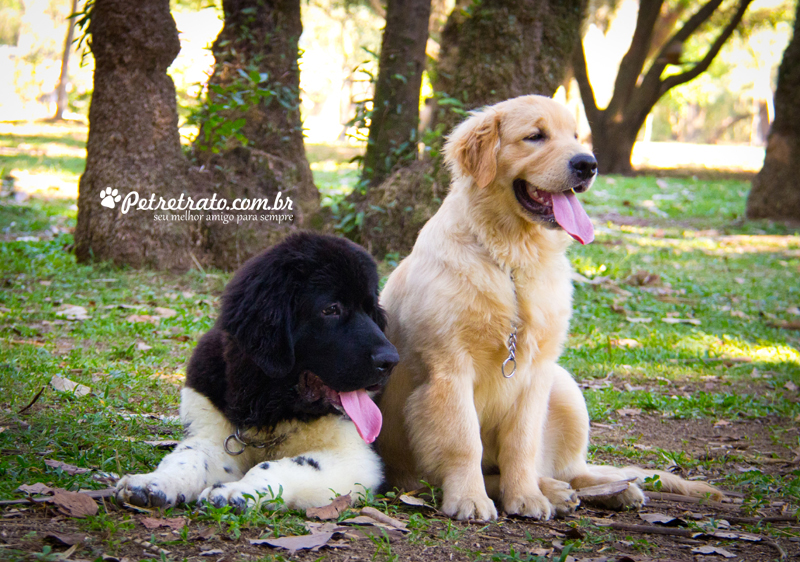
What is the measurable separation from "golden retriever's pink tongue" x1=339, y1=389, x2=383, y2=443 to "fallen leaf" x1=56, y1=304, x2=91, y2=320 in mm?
3532

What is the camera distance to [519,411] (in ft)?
11.1

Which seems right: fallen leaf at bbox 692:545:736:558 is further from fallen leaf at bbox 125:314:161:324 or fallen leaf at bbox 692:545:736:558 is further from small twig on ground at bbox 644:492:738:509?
fallen leaf at bbox 125:314:161:324

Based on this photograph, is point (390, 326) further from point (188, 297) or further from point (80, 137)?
point (80, 137)

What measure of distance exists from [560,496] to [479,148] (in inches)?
70.0

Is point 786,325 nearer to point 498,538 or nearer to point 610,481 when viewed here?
point 610,481

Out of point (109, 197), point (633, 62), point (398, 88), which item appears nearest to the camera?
point (109, 197)

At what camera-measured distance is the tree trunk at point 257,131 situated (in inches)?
298

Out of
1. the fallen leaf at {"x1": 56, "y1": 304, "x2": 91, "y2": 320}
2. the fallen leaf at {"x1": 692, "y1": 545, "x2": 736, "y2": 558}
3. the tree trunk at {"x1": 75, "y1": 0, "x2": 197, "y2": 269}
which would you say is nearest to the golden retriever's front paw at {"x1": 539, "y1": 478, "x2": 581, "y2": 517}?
the fallen leaf at {"x1": 692, "y1": 545, "x2": 736, "y2": 558}

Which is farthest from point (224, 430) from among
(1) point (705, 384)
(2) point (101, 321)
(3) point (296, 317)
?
(1) point (705, 384)

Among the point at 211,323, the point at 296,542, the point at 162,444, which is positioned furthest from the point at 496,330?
the point at 211,323

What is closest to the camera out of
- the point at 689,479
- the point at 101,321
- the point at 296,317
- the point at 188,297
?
the point at 296,317

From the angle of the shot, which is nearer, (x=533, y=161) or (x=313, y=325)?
(x=313, y=325)

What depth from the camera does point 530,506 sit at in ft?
10.3

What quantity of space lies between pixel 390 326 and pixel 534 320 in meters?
0.77
